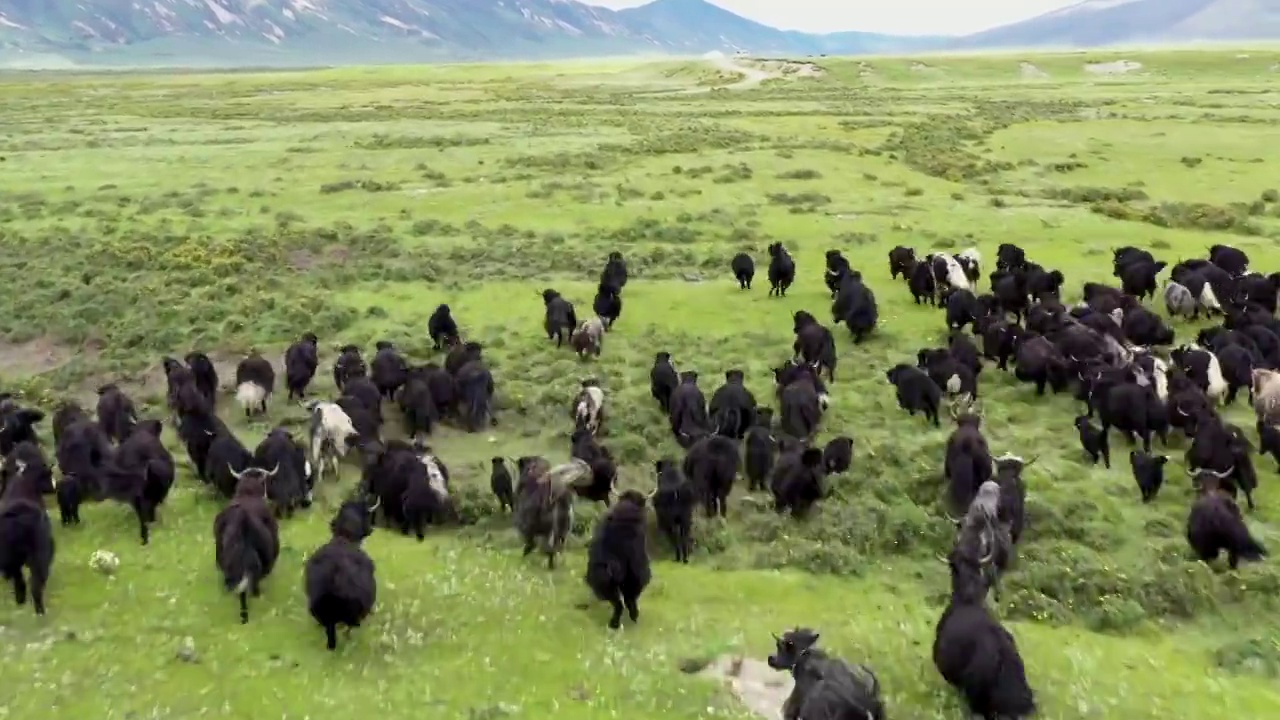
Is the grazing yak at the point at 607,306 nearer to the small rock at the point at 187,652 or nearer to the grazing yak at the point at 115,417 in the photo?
the grazing yak at the point at 115,417

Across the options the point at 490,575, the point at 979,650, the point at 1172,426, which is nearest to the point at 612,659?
the point at 490,575

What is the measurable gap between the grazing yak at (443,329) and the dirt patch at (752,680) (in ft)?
42.0

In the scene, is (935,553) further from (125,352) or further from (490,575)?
(125,352)

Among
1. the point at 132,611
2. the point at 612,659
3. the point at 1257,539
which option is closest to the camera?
the point at 612,659

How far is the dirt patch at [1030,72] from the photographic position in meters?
113

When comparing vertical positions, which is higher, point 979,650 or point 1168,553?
point 979,650

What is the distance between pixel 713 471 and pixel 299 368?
848 cm

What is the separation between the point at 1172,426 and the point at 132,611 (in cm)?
1467

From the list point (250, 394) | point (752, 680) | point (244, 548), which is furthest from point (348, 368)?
point (752, 680)

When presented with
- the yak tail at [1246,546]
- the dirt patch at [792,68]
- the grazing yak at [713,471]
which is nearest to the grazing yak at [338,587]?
the grazing yak at [713,471]

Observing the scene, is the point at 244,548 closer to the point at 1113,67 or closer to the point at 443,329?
the point at 443,329

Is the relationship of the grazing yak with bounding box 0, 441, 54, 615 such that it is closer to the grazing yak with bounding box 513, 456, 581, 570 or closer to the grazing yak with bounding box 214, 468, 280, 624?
the grazing yak with bounding box 214, 468, 280, 624

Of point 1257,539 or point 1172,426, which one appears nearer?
point 1257,539

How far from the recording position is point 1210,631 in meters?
11.5
